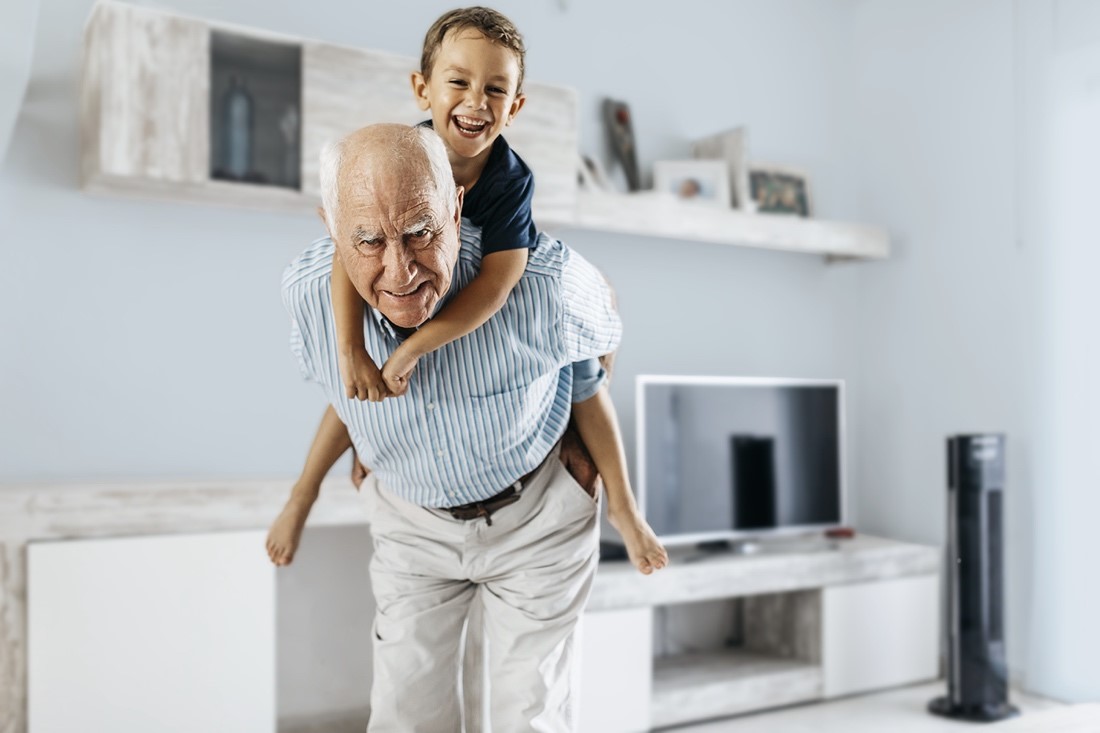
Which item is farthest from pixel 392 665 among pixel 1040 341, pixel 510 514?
pixel 1040 341

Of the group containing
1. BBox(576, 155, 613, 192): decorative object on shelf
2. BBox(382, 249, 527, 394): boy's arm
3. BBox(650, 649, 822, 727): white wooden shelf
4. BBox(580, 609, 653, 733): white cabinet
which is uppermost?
BBox(576, 155, 613, 192): decorative object on shelf

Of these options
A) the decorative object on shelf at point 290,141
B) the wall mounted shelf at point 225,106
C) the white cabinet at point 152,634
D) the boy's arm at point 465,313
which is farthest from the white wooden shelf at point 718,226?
the boy's arm at point 465,313

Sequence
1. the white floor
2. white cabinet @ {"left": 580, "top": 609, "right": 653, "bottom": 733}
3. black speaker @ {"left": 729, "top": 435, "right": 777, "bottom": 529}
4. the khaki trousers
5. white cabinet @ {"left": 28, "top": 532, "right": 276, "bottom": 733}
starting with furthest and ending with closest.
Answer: black speaker @ {"left": 729, "top": 435, "right": 777, "bottom": 529}, the white floor, white cabinet @ {"left": 580, "top": 609, "right": 653, "bottom": 733}, white cabinet @ {"left": 28, "top": 532, "right": 276, "bottom": 733}, the khaki trousers

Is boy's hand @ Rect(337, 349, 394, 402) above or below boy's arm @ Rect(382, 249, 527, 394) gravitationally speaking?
below

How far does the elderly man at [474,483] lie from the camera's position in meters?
1.26

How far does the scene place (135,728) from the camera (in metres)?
2.24

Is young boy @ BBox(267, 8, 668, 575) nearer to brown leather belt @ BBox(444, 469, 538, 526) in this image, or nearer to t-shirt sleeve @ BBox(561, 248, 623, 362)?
t-shirt sleeve @ BBox(561, 248, 623, 362)

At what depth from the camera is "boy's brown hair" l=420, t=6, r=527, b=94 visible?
1.20 metres

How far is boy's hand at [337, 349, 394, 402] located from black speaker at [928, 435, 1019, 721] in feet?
8.03

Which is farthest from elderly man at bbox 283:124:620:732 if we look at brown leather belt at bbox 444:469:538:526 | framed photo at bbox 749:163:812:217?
framed photo at bbox 749:163:812:217

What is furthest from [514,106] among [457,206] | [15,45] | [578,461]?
[15,45]

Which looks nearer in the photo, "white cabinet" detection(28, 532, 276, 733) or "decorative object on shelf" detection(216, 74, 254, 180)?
"white cabinet" detection(28, 532, 276, 733)

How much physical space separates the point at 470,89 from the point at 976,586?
2.53 metres

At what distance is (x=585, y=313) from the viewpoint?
133 cm
